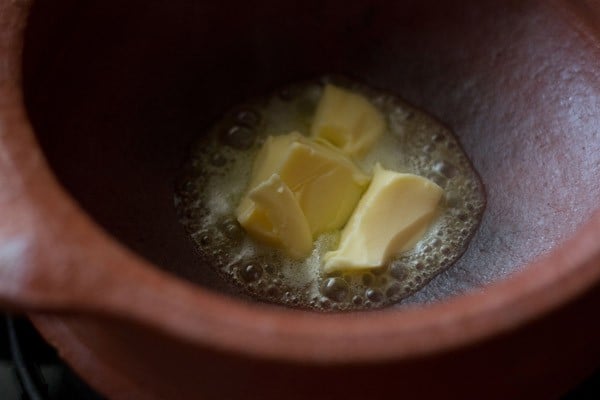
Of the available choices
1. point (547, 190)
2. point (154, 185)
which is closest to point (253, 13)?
point (154, 185)

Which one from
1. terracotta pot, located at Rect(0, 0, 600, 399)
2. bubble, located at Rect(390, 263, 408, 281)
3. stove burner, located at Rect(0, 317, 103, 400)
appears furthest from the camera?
bubble, located at Rect(390, 263, 408, 281)

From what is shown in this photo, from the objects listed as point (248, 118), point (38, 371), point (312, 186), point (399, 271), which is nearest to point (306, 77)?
point (248, 118)

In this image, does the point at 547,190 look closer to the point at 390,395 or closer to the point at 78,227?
the point at 390,395

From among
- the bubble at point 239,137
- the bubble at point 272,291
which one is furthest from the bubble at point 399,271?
the bubble at point 239,137

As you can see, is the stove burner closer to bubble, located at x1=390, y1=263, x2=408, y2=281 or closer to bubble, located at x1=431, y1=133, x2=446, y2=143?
bubble, located at x1=390, y1=263, x2=408, y2=281

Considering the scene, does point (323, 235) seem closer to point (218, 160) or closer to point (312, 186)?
point (312, 186)

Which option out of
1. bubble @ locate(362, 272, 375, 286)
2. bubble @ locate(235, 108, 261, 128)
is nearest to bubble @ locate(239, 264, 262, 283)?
bubble @ locate(362, 272, 375, 286)
